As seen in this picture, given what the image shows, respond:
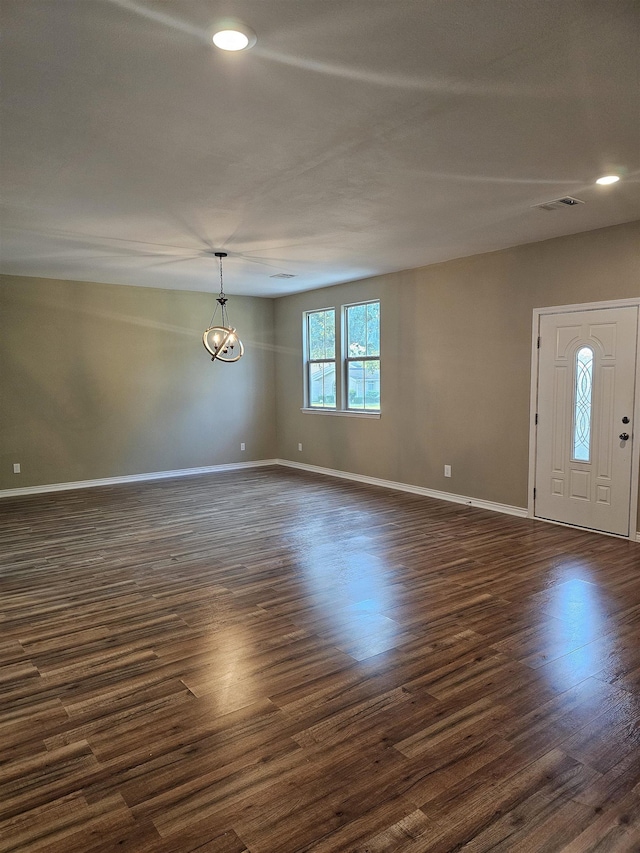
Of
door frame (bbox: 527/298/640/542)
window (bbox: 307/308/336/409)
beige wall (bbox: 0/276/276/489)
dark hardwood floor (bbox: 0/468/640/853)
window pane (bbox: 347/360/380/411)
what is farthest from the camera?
window (bbox: 307/308/336/409)

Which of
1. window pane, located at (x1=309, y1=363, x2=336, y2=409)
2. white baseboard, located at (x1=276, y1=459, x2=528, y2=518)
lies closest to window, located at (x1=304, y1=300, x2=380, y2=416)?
window pane, located at (x1=309, y1=363, x2=336, y2=409)

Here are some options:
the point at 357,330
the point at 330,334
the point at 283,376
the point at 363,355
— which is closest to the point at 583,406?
the point at 363,355

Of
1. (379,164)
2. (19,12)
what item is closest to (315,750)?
(19,12)

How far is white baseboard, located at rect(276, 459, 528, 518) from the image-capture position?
18.4ft

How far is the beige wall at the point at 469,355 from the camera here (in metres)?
4.92

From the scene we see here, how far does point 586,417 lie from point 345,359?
3526mm

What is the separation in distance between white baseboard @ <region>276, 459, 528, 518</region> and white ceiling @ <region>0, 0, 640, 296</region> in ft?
8.57

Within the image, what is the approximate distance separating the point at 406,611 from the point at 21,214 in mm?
3867

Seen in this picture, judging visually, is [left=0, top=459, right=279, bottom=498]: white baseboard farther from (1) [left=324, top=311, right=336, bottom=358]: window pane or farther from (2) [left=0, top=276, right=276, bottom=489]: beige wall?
(1) [left=324, top=311, right=336, bottom=358]: window pane

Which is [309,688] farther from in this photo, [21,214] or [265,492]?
[265,492]

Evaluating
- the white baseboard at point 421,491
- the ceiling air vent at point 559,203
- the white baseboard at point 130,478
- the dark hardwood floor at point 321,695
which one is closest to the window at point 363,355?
the white baseboard at point 421,491

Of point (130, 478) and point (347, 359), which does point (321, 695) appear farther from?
point (130, 478)

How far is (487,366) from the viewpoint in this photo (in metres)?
5.76

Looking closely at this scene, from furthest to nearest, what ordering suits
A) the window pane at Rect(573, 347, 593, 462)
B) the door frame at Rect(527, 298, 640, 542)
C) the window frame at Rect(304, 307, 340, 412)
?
the window frame at Rect(304, 307, 340, 412) → the window pane at Rect(573, 347, 593, 462) → the door frame at Rect(527, 298, 640, 542)
